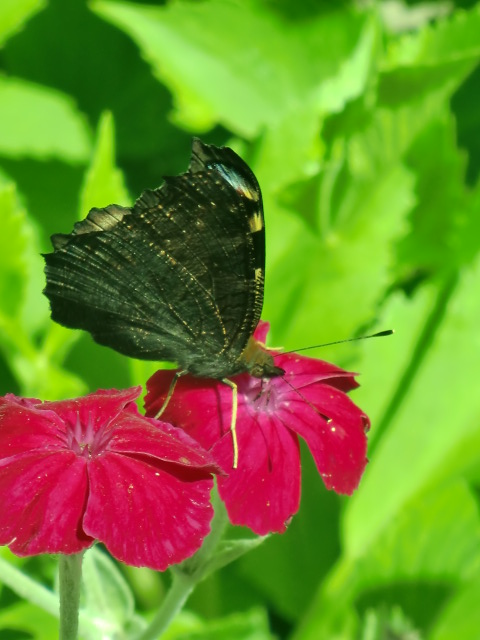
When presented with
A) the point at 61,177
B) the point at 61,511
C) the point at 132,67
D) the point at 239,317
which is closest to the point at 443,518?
the point at 239,317

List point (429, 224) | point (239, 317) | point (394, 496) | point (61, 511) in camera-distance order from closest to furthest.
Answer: point (61, 511) → point (239, 317) → point (394, 496) → point (429, 224)

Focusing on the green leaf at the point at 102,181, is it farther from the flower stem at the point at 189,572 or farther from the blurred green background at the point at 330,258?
the flower stem at the point at 189,572

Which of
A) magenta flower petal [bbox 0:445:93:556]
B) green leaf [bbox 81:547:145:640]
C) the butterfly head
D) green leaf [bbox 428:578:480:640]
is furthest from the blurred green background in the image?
magenta flower petal [bbox 0:445:93:556]

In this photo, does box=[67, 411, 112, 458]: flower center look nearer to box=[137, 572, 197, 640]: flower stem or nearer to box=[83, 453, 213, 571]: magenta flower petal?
box=[83, 453, 213, 571]: magenta flower petal

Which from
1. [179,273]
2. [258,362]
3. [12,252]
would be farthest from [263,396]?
[12,252]

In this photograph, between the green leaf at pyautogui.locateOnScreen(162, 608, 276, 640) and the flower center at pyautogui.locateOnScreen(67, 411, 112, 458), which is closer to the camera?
the flower center at pyautogui.locateOnScreen(67, 411, 112, 458)

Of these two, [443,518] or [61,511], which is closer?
[61,511]

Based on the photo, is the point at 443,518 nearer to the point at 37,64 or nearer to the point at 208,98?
the point at 208,98

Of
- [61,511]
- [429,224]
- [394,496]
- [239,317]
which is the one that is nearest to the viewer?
[61,511]
